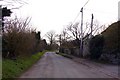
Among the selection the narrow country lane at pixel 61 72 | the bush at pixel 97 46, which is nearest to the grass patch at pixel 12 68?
the narrow country lane at pixel 61 72

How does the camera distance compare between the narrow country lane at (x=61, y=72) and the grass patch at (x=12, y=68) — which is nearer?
the grass patch at (x=12, y=68)

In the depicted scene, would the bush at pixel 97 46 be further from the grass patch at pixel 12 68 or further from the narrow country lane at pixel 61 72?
the grass patch at pixel 12 68

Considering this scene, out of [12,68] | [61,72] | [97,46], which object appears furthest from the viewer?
[97,46]

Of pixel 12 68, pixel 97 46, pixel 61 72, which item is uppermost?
pixel 97 46

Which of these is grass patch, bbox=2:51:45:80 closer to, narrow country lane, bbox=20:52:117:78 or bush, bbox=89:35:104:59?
narrow country lane, bbox=20:52:117:78

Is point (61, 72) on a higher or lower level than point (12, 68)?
lower

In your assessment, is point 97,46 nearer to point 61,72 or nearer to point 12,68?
point 61,72

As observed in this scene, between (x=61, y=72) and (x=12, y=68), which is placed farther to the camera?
(x=61, y=72)

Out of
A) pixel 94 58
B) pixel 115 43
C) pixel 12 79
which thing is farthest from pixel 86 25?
pixel 12 79

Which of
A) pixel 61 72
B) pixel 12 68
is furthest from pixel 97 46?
pixel 12 68

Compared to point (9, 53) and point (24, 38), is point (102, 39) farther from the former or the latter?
point (9, 53)

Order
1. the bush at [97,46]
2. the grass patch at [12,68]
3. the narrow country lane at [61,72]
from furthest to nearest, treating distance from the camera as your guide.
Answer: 1. the bush at [97,46]
2. the narrow country lane at [61,72]
3. the grass patch at [12,68]

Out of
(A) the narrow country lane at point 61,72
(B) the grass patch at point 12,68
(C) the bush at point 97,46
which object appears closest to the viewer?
Answer: (B) the grass patch at point 12,68

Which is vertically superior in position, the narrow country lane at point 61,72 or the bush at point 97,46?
the bush at point 97,46
